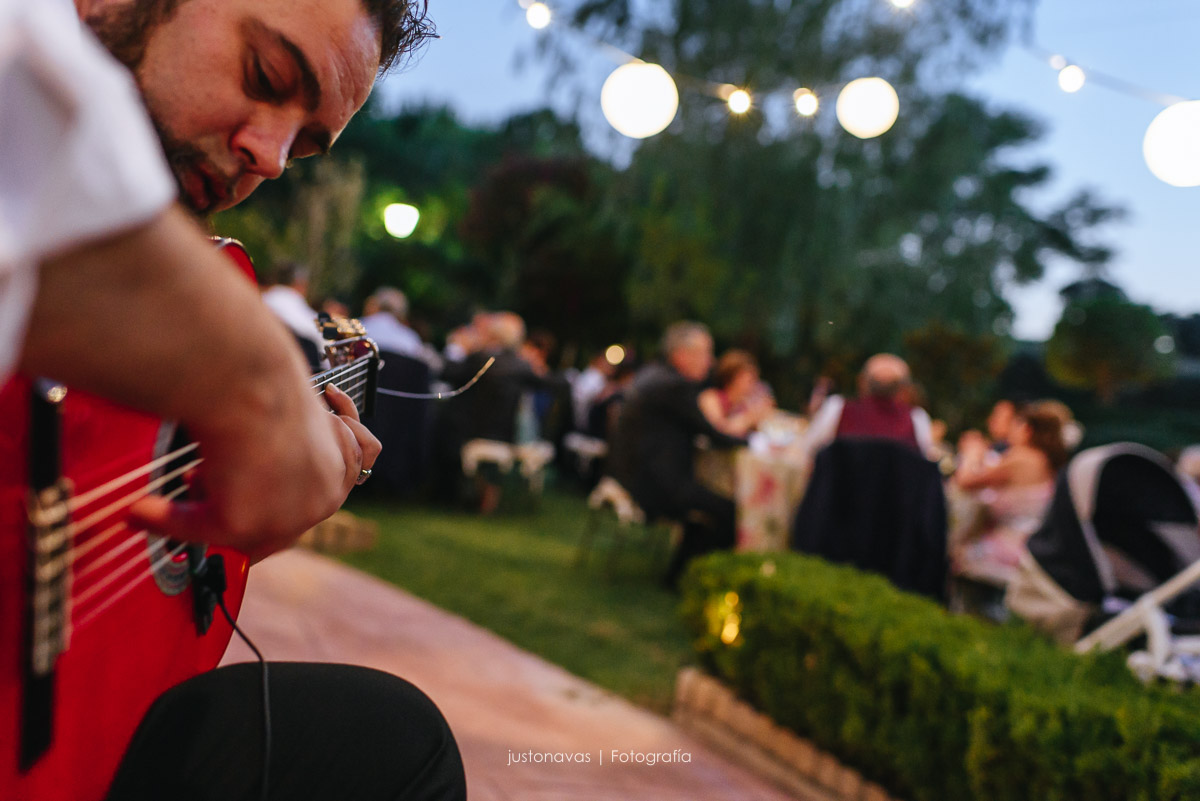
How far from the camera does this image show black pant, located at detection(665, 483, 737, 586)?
5.57 m

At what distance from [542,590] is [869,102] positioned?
11.4 ft

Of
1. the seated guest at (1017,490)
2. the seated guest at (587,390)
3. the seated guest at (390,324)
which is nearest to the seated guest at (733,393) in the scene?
the seated guest at (1017,490)

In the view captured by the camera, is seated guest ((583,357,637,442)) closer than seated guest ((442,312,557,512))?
No

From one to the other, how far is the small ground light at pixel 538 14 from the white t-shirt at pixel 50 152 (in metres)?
5.17

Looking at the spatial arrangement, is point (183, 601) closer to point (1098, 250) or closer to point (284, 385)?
point (284, 385)

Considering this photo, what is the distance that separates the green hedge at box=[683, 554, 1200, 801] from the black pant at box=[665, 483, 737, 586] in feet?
6.67

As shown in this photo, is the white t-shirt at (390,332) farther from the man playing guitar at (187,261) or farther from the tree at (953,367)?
the tree at (953,367)

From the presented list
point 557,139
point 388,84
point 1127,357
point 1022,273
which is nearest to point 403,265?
point 557,139

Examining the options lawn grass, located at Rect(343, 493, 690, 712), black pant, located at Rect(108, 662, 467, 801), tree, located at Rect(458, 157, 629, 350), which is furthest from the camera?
tree, located at Rect(458, 157, 629, 350)

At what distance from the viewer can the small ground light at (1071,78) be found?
5.22 m

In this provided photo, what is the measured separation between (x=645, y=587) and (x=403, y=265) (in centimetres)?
1823

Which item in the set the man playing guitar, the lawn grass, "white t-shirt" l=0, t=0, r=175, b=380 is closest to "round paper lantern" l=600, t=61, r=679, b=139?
the lawn grass

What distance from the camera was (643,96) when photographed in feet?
15.7

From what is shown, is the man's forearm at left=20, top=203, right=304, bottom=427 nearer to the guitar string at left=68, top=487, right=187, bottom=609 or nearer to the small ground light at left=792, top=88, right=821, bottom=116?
the guitar string at left=68, top=487, right=187, bottom=609
